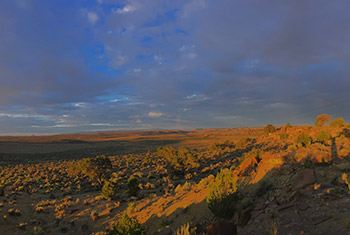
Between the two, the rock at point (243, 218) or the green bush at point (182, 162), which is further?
the green bush at point (182, 162)

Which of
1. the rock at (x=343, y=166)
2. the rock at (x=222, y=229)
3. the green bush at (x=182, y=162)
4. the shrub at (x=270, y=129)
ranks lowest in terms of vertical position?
the green bush at (x=182, y=162)

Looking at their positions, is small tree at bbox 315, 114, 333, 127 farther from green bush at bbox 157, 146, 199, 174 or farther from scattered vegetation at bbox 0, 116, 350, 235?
green bush at bbox 157, 146, 199, 174

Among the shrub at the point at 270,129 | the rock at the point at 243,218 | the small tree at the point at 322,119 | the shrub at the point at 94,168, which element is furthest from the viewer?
the shrub at the point at 270,129

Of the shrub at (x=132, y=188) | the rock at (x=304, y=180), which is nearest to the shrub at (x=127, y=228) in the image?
the rock at (x=304, y=180)

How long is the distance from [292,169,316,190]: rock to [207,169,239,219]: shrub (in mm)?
3191

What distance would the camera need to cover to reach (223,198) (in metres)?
10.4

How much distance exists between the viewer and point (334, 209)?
748cm

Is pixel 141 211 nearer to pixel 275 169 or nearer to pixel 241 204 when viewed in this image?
pixel 241 204

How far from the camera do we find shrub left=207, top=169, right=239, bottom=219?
33.7 ft

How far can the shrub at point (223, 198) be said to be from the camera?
1027 centimetres

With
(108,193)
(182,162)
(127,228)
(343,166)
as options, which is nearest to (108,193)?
(108,193)

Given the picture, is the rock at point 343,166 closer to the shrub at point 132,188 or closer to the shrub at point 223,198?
the shrub at point 223,198

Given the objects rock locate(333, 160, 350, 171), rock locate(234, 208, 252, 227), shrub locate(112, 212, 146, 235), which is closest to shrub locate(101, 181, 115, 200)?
shrub locate(112, 212, 146, 235)

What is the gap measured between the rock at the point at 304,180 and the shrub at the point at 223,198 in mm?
3191
